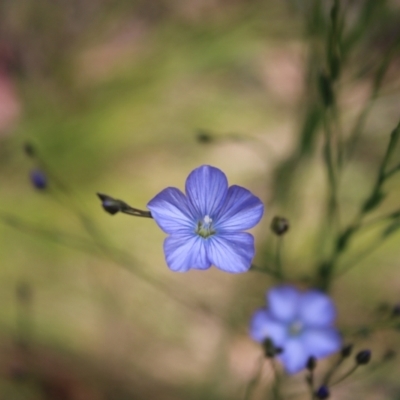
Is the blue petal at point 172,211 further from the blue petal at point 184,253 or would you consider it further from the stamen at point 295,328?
the stamen at point 295,328

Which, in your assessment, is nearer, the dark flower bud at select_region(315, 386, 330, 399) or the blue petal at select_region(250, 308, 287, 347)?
the dark flower bud at select_region(315, 386, 330, 399)

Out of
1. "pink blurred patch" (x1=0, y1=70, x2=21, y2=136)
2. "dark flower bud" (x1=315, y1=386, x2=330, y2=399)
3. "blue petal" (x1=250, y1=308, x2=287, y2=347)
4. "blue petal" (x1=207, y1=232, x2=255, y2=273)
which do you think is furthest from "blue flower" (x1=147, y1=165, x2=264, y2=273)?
"pink blurred patch" (x1=0, y1=70, x2=21, y2=136)

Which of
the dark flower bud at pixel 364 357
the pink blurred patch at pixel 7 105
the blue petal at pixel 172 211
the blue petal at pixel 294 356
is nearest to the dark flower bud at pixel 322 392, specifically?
the dark flower bud at pixel 364 357

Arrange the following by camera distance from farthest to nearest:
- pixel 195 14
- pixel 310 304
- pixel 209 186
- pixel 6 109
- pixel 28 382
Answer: pixel 195 14, pixel 6 109, pixel 28 382, pixel 310 304, pixel 209 186

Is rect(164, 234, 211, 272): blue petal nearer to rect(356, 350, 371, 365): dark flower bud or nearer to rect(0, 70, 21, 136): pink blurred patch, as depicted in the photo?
rect(356, 350, 371, 365): dark flower bud

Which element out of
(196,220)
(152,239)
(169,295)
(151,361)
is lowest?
(196,220)

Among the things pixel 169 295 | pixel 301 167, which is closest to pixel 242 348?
pixel 169 295

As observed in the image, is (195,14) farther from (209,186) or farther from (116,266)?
(209,186)
